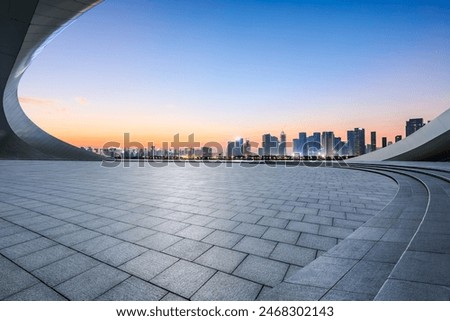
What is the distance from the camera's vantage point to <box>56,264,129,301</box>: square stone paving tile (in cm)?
204

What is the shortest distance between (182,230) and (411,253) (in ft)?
9.71

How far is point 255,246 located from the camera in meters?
3.05

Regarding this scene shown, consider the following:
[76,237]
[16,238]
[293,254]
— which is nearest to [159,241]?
[76,237]

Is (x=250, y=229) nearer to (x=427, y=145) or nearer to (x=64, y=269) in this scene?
(x=64, y=269)

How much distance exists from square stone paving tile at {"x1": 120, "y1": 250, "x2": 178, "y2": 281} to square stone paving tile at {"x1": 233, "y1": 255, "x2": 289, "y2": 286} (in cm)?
79

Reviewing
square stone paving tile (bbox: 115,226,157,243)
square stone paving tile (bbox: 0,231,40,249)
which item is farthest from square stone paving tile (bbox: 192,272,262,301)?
square stone paving tile (bbox: 0,231,40,249)

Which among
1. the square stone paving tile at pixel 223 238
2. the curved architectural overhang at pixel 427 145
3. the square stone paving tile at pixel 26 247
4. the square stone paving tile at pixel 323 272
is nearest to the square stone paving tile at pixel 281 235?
the square stone paving tile at pixel 223 238

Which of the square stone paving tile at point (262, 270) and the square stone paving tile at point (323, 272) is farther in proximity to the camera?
the square stone paving tile at point (262, 270)

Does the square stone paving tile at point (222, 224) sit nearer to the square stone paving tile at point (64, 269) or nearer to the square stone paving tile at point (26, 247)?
the square stone paving tile at point (64, 269)

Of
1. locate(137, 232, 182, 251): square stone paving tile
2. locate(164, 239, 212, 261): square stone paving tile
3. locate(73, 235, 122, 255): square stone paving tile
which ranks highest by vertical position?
locate(73, 235, 122, 255): square stone paving tile

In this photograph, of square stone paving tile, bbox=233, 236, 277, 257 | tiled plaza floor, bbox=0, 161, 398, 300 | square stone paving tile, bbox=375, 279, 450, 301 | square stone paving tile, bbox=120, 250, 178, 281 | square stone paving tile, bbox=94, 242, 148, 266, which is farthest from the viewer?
square stone paving tile, bbox=233, 236, 277, 257

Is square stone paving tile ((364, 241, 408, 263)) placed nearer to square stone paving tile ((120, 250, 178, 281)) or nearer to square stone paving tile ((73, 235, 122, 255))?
square stone paving tile ((120, 250, 178, 281))

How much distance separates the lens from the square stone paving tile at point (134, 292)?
1999 millimetres

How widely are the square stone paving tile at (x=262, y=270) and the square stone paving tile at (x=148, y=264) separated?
79cm
